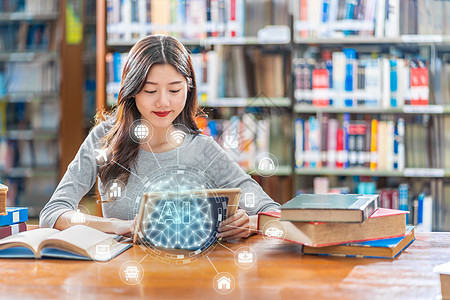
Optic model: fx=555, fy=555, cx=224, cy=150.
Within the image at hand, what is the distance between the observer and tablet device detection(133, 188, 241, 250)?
1031mm

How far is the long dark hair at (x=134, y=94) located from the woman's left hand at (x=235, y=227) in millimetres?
386

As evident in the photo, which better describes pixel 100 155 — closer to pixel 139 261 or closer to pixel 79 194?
pixel 79 194

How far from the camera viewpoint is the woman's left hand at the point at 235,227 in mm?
1190

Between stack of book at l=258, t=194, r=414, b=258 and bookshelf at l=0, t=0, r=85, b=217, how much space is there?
114 inches

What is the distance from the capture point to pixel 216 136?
286 cm

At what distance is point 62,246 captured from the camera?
3.45 ft

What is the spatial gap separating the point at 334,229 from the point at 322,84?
6.01ft

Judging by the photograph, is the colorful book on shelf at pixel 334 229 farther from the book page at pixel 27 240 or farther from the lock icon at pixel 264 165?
the book page at pixel 27 240

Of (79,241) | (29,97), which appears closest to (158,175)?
(79,241)

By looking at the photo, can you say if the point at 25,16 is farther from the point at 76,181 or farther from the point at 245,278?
the point at 245,278

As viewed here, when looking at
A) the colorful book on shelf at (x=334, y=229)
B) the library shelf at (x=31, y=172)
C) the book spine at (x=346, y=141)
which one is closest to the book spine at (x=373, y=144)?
the book spine at (x=346, y=141)

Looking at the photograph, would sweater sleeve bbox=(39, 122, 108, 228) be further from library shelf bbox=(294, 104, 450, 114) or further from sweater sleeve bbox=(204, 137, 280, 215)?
library shelf bbox=(294, 104, 450, 114)

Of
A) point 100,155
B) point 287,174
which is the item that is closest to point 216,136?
point 287,174

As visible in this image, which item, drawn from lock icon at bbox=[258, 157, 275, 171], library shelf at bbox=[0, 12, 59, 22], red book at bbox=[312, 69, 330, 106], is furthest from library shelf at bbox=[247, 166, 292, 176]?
library shelf at bbox=[0, 12, 59, 22]
